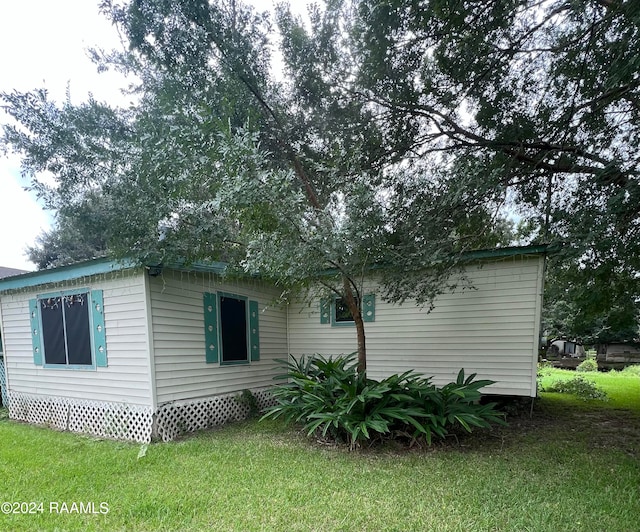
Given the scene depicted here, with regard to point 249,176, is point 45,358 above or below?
below

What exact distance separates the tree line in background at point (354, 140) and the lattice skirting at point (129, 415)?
2.23 m

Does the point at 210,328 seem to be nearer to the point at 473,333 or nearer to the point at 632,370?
the point at 473,333

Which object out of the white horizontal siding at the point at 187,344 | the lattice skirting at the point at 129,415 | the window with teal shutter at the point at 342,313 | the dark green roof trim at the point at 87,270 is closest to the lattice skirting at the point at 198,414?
the lattice skirting at the point at 129,415

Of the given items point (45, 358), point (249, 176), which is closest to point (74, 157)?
point (249, 176)

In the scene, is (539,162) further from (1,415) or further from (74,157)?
(1,415)

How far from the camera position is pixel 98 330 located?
5.21 metres

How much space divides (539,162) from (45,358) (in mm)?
8222

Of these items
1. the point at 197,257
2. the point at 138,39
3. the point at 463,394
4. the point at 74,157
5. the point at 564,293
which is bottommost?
the point at 463,394

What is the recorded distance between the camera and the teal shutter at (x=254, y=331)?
6375 millimetres

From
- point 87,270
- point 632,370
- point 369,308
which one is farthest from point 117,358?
point 632,370

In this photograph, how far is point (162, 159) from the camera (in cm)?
402

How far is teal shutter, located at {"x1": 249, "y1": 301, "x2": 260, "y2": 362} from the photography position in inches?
251

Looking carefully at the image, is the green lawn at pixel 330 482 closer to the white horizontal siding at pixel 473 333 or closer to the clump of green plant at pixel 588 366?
the white horizontal siding at pixel 473 333

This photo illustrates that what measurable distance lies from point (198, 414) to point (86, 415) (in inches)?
68.1
